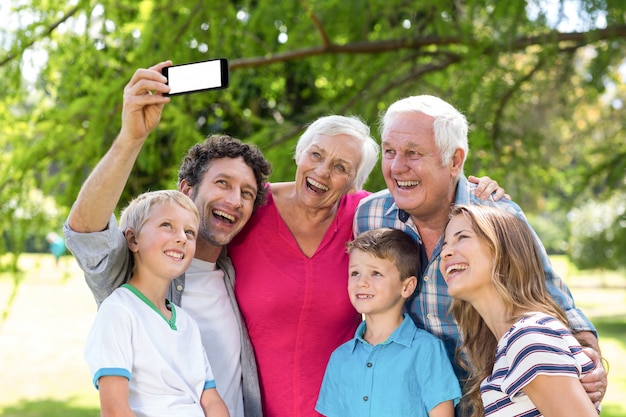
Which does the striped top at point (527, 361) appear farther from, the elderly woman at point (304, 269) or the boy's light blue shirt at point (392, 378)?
the elderly woman at point (304, 269)

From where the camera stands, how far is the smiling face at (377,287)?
265cm

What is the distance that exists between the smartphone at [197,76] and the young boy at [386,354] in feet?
2.48

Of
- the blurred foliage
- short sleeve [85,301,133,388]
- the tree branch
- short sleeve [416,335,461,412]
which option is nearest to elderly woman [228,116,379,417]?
short sleeve [416,335,461,412]

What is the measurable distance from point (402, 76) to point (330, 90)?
1170mm

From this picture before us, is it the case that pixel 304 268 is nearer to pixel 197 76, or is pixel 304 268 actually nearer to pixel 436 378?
pixel 436 378

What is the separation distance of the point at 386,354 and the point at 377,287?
21 centimetres

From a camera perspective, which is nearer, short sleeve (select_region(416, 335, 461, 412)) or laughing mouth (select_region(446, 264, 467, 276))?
laughing mouth (select_region(446, 264, 467, 276))

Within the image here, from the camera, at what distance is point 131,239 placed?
8.14ft

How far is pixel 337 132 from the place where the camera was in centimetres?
295

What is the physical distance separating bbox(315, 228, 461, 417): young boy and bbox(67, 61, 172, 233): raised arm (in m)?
0.85

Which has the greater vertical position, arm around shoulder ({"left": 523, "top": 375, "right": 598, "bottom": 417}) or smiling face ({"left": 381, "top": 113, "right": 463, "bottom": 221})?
smiling face ({"left": 381, "top": 113, "right": 463, "bottom": 221})

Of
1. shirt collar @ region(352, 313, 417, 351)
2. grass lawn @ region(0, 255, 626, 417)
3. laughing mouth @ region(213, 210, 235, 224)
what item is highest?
laughing mouth @ region(213, 210, 235, 224)

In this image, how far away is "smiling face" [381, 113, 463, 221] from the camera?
274 centimetres

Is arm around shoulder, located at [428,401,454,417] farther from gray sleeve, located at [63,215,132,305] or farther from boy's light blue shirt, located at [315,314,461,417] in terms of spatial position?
gray sleeve, located at [63,215,132,305]
